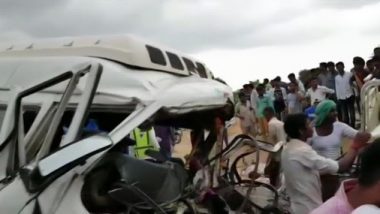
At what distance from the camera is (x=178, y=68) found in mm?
4941

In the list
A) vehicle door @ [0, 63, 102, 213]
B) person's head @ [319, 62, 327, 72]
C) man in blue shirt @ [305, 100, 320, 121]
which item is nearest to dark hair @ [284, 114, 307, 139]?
man in blue shirt @ [305, 100, 320, 121]

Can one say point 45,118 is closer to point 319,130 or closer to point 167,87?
point 167,87

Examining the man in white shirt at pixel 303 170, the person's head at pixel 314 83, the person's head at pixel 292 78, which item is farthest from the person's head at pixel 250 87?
the man in white shirt at pixel 303 170

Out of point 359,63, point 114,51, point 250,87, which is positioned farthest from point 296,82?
point 114,51

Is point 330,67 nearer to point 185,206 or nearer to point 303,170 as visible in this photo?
point 303,170

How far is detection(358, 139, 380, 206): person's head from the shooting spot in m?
2.71

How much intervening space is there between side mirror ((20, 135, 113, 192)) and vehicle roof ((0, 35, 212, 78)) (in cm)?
106

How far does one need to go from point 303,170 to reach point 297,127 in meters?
0.37

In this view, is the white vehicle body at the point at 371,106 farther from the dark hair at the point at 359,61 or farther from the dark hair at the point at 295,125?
the dark hair at the point at 359,61

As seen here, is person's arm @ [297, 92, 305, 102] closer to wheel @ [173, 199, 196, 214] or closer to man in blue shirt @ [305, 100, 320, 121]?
man in blue shirt @ [305, 100, 320, 121]

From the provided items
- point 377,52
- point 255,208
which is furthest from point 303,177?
point 377,52

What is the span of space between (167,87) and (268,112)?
7.60 meters

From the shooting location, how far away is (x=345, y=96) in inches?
568

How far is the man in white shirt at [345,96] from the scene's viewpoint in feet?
47.2
